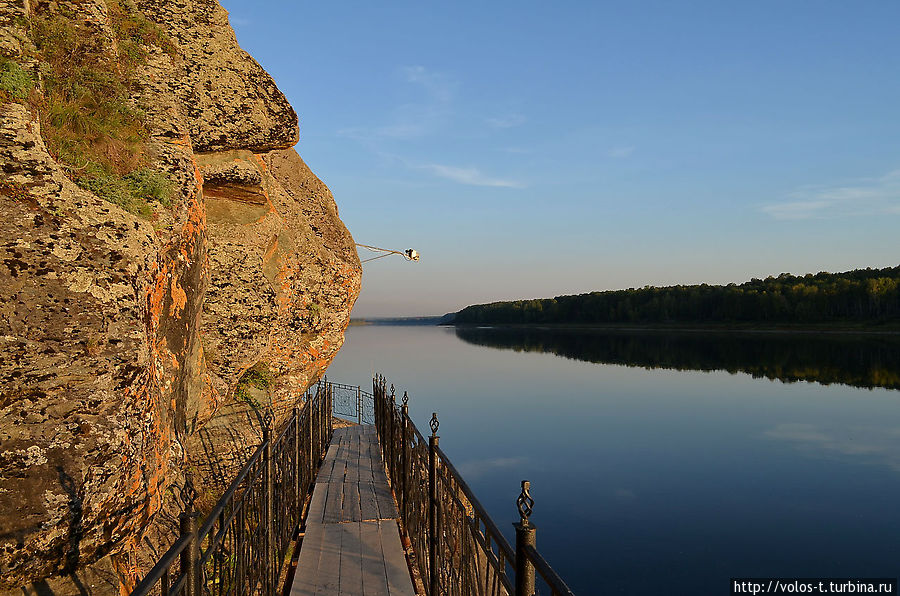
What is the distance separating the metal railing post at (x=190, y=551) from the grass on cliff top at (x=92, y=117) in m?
3.60

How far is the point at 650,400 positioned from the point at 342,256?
33.9 metres

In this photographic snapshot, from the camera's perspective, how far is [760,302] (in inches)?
3910

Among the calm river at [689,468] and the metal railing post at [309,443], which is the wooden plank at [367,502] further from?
the calm river at [689,468]

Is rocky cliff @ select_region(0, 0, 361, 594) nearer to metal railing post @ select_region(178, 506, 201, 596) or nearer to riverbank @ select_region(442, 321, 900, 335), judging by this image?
metal railing post @ select_region(178, 506, 201, 596)

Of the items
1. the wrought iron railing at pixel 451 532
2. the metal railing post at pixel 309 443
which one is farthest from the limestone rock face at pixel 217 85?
the wrought iron railing at pixel 451 532

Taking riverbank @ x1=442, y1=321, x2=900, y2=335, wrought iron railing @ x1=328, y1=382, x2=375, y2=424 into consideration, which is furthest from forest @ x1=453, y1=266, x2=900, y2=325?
wrought iron railing @ x1=328, y1=382, x2=375, y2=424

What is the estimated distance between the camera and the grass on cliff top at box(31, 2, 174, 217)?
4.63m

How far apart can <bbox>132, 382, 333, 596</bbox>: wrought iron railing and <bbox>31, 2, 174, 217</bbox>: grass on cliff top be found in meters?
2.68

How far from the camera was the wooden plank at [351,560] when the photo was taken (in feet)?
16.4

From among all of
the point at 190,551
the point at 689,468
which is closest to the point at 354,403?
the point at 689,468

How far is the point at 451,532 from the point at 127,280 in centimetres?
317

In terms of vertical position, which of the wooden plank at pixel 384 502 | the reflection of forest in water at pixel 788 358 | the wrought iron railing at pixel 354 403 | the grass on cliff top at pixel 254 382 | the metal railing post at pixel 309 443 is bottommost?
the reflection of forest in water at pixel 788 358

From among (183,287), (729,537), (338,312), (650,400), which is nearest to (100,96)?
(183,287)

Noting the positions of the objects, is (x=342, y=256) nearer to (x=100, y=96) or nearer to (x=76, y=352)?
(x=100, y=96)
